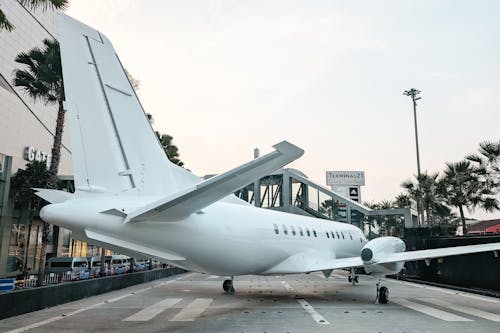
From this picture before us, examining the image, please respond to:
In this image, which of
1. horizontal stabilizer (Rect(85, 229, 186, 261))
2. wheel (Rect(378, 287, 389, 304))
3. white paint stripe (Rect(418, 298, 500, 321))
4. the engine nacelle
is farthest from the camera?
the engine nacelle

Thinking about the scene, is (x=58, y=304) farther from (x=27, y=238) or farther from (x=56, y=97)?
(x=27, y=238)

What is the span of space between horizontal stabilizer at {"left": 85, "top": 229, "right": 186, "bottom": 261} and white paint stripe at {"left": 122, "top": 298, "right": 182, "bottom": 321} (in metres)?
1.85

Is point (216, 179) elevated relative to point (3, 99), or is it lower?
lower

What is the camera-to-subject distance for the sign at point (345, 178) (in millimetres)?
56188

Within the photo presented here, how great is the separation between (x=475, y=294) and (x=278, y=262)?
873 centimetres

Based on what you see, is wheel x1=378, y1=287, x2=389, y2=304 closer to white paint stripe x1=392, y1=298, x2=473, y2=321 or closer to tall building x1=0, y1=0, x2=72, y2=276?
white paint stripe x1=392, y1=298, x2=473, y2=321

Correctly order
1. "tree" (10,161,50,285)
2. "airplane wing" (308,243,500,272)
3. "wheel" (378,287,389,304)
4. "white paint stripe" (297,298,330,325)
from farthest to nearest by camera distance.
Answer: "tree" (10,161,50,285) → "wheel" (378,287,389,304) → "airplane wing" (308,243,500,272) → "white paint stripe" (297,298,330,325)

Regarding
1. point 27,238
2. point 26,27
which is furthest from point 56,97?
point 26,27

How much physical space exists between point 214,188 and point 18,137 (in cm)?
3215

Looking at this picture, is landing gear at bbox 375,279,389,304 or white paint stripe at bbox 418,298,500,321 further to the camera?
landing gear at bbox 375,279,389,304

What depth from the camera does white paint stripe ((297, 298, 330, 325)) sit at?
364 inches

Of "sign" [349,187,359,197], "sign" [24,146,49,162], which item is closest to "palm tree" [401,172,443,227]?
"sign" [349,187,359,197]

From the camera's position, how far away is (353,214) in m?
47.3

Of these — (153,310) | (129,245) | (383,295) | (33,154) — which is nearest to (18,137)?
(33,154)
